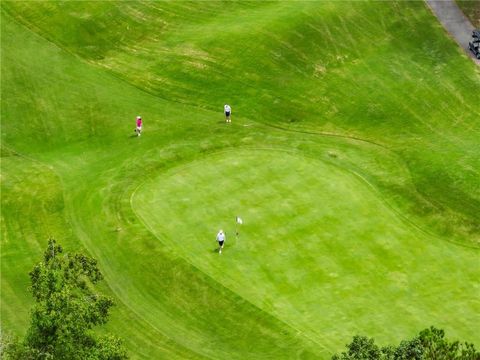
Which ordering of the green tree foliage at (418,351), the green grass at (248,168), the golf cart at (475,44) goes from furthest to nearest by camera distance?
the golf cart at (475,44), the green grass at (248,168), the green tree foliage at (418,351)

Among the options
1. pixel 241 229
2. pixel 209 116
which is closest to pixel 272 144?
pixel 209 116

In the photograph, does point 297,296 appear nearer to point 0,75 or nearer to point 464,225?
point 464,225

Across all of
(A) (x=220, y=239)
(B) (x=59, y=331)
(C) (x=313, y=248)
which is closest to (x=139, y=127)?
(A) (x=220, y=239)

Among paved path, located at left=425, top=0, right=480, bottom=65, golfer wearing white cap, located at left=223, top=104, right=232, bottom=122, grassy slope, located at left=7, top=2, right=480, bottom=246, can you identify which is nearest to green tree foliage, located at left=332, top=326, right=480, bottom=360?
grassy slope, located at left=7, top=2, right=480, bottom=246

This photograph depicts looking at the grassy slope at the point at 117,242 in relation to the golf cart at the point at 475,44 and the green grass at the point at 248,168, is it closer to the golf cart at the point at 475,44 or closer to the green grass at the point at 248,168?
the green grass at the point at 248,168

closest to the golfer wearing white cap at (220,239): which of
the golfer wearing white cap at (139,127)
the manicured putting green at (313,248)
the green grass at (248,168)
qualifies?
the manicured putting green at (313,248)

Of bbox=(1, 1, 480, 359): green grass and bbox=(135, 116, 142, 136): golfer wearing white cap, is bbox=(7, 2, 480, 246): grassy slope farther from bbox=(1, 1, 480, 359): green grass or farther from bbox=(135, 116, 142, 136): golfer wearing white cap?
bbox=(135, 116, 142, 136): golfer wearing white cap
